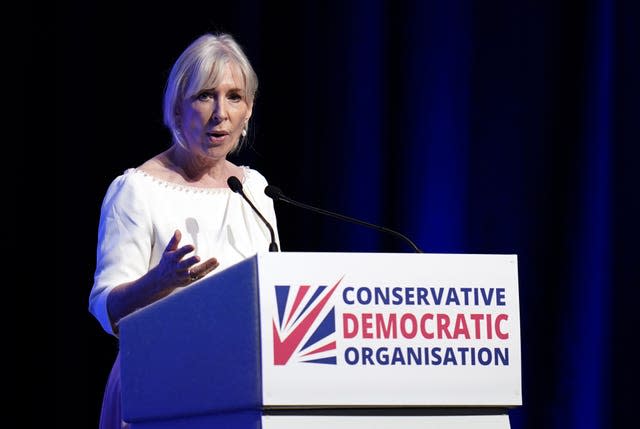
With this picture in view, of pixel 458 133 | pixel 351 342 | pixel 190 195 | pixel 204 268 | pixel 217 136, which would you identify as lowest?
pixel 351 342

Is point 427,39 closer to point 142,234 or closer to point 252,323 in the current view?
point 142,234

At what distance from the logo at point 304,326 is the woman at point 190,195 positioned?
81 cm

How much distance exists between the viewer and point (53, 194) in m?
3.15

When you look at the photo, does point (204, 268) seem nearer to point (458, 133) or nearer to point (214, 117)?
point (214, 117)

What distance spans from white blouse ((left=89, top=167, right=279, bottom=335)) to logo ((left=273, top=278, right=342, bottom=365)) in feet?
2.64

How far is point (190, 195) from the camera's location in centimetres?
231

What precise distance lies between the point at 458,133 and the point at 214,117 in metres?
1.32

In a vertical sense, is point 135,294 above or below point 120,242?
below

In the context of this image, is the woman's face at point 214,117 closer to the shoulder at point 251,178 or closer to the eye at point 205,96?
the eye at point 205,96

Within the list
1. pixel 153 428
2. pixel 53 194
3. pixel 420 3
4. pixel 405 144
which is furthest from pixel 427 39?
pixel 153 428

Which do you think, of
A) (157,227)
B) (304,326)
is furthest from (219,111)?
(304,326)

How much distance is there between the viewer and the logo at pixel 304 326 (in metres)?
1.34

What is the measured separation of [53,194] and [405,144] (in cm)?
116

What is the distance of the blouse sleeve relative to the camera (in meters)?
2.13
